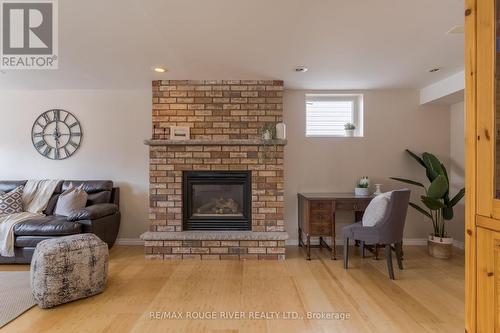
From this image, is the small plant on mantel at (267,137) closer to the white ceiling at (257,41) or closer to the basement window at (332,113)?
the white ceiling at (257,41)

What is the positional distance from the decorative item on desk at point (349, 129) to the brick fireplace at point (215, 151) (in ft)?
3.67

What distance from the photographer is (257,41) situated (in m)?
2.39

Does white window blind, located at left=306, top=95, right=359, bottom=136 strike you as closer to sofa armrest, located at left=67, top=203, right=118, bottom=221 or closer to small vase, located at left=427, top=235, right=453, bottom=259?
small vase, located at left=427, top=235, right=453, bottom=259

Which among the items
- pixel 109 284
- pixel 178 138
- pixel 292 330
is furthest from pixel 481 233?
pixel 178 138

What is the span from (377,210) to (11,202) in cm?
456

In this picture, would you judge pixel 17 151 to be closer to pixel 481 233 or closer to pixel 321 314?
pixel 321 314

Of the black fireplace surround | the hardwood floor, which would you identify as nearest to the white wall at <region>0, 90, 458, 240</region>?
the black fireplace surround

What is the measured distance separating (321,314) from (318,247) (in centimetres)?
182

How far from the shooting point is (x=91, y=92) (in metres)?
3.96

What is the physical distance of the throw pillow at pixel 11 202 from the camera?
11.0ft

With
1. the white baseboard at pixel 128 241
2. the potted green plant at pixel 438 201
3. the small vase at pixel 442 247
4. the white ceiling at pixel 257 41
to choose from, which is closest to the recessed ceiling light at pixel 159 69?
the white ceiling at pixel 257 41

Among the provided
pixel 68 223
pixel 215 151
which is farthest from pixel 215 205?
pixel 68 223

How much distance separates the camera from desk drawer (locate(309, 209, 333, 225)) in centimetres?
328

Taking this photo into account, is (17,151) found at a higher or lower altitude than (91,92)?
lower
